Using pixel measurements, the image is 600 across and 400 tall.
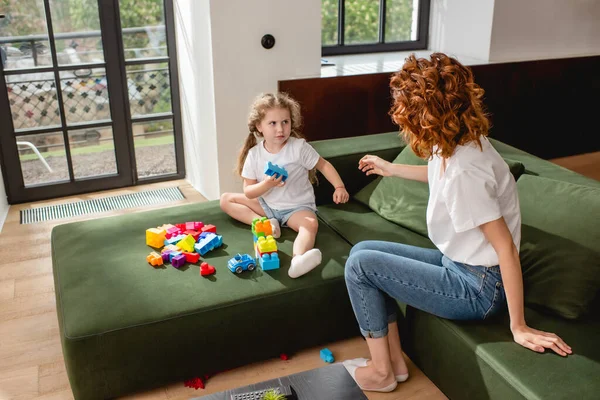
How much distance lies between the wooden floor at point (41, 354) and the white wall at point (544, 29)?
7.89 feet

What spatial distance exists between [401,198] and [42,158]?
7.45 ft

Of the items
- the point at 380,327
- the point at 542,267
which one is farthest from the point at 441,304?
the point at 542,267

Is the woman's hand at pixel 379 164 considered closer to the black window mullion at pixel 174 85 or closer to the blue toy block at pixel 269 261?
the blue toy block at pixel 269 261

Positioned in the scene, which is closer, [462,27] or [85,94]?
Answer: [85,94]

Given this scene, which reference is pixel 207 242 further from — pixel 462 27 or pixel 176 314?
pixel 462 27

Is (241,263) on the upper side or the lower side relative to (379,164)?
lower

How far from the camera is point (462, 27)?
13.1 feet

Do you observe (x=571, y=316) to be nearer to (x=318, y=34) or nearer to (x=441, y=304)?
(x=441, y=304)

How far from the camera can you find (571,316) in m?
1.84

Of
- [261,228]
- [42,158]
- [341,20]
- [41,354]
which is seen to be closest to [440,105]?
[261,228]

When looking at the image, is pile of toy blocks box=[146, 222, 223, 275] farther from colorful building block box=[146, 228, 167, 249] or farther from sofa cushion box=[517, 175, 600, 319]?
sofa cushion box=[517, 175, 600, 319]

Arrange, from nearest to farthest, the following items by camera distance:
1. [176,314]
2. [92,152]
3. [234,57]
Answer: [176,314], [234,57], [92,152]

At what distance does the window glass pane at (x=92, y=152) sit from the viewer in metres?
3.72

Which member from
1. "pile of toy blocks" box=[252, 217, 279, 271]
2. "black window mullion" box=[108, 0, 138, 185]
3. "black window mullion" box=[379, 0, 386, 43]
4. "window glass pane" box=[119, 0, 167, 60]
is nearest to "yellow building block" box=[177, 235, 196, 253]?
"pile of toy blocks" box=[252, 217, 279, 271]
